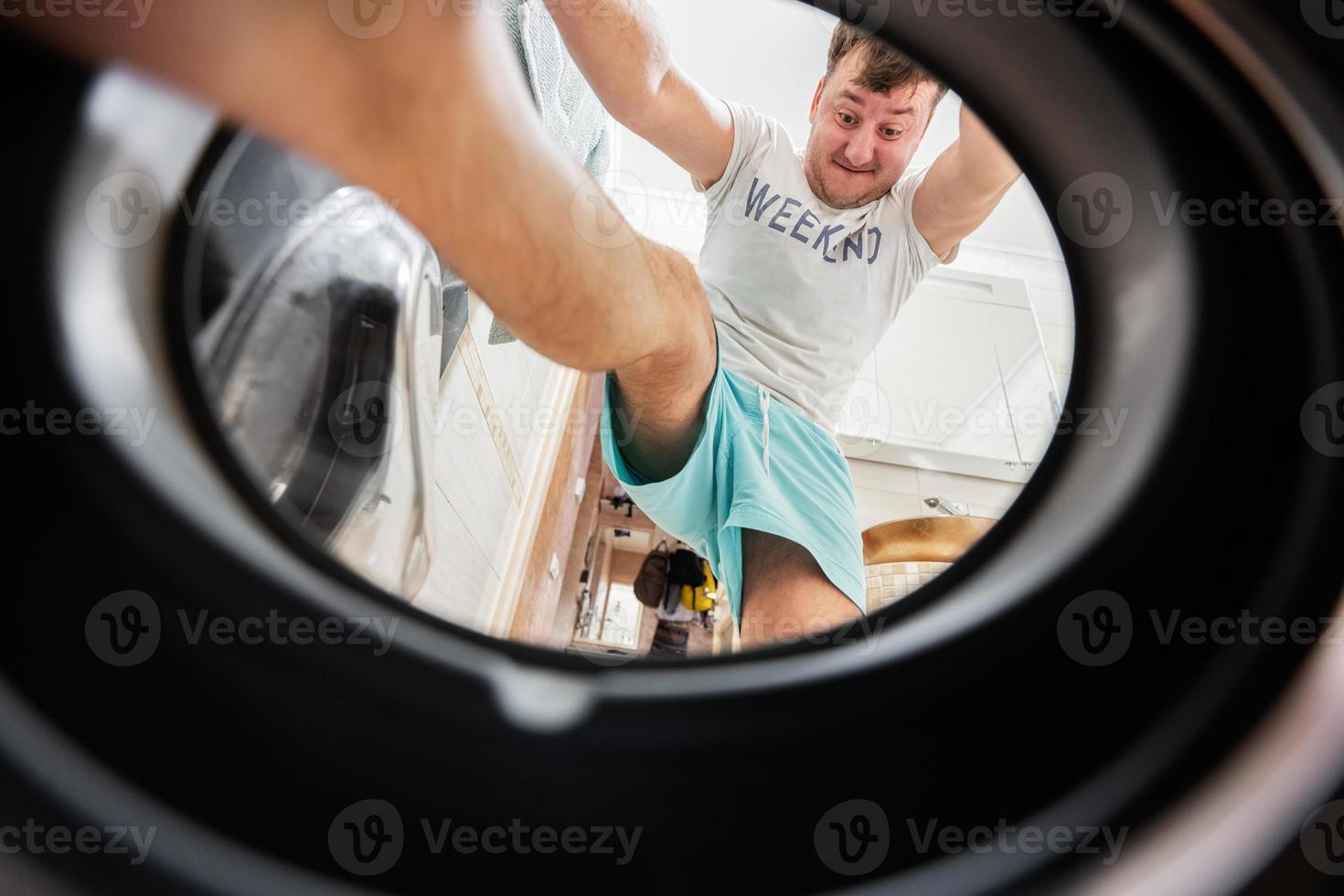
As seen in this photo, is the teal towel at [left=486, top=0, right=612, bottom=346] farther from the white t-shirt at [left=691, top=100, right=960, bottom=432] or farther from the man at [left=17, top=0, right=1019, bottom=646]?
the white t-shirt at [left=691, top=100, right=960, bottom=432]

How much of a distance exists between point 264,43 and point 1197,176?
0.28 meters

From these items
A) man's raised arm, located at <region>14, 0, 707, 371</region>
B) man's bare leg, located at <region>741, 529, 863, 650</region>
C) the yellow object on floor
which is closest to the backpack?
the yellow object on floor

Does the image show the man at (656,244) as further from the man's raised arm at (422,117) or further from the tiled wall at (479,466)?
the tiled wall at (479,466)

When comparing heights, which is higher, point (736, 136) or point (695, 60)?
point (695, 60)

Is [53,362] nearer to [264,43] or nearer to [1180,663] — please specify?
[264,43]

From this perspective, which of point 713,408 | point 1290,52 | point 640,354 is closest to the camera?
point 1290,52

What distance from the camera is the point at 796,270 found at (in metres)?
0.82

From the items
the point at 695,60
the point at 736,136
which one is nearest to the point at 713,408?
the point at 736,136

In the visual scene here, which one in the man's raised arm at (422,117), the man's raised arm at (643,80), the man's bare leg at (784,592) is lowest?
the man's bare leg at (784,592)

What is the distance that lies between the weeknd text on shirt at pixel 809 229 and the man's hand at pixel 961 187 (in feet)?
0.22

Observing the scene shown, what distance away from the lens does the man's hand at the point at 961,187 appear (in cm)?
71

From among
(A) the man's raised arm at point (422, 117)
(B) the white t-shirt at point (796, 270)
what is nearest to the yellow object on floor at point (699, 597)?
(B) the white t-shirt at point (796, 270)

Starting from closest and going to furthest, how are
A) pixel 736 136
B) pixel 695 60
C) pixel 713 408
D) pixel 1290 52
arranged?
pixel 1290 52, pixel 713 408, pixel 736 136, pixel 695 60

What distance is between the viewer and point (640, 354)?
1.32 ft
